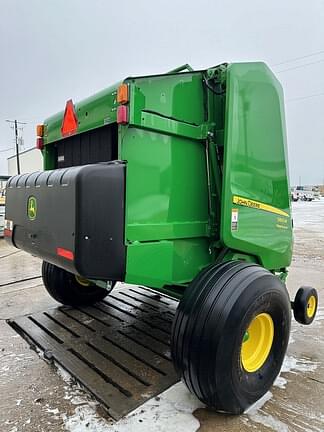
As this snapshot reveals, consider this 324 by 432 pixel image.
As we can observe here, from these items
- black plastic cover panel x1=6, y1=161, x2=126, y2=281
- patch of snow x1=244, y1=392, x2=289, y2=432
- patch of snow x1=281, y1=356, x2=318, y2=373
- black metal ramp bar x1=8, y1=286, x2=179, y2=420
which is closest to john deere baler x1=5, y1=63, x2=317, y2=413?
black plastic cover panel x1=6, y1=161, x2=126, y2=281

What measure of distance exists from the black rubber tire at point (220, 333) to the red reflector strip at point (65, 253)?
0.69 meters

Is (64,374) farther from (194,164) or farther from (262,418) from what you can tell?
(194,164)

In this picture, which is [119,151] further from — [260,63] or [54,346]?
[54,346]

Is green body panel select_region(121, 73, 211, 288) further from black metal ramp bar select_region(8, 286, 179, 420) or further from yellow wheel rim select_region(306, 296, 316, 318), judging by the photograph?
yellow wheel rim select_region(306, 296, 316, 318)

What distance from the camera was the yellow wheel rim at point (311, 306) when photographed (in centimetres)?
292

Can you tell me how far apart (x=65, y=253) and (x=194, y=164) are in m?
1.01

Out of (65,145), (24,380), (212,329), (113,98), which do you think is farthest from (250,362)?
(65,145)

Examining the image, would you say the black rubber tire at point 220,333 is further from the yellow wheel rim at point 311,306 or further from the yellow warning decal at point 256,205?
the yellow wheel rim at point 311,306

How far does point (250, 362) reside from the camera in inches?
88.3

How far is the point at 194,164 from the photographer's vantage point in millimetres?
2348

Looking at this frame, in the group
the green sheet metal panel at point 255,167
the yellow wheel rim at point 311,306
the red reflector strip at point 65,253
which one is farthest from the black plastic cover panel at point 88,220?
the yellow wheel rim at point 311,306

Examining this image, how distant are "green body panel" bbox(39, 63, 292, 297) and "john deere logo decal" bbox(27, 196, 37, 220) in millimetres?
580

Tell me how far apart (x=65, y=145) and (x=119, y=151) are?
959 millimetres

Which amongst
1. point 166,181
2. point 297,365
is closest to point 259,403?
point 297,365
